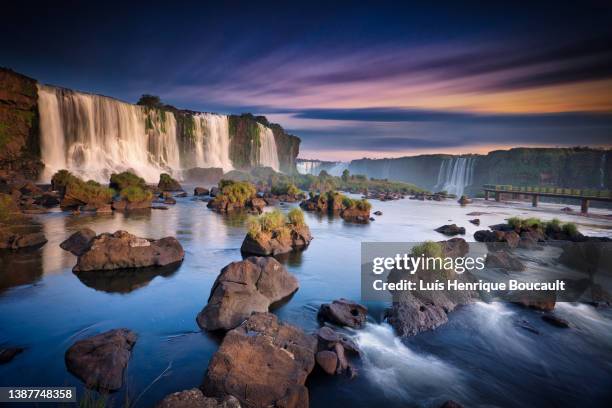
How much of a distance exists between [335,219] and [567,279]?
24.7m

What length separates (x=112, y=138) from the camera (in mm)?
67562

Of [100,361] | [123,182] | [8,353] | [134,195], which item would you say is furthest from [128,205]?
[100,361]

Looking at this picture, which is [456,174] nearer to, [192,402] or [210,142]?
[210,142]

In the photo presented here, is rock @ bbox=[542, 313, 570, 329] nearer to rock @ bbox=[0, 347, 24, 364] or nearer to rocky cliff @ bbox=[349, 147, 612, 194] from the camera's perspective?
rock @ bbox=[0, 347, 24, 364]

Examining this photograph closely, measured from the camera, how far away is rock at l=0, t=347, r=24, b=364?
342 inches

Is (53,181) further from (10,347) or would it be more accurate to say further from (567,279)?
(567,279)

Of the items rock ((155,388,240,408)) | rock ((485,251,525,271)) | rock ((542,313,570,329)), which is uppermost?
rock ((155,388,240,408))

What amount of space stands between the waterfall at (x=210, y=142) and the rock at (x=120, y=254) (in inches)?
3025

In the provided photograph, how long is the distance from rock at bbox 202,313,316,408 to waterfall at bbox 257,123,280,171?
377ft

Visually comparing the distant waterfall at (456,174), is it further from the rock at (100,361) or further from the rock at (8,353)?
the rock at (8,353)

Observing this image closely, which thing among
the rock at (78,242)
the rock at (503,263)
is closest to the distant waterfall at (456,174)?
the rock at (503,263)

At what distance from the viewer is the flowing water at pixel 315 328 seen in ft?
26.8

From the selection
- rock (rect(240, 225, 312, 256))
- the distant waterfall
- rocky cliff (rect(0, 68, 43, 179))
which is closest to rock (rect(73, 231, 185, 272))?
rock (rect(240, 225, 312, 256))

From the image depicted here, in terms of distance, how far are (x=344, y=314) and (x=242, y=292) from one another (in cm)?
386
